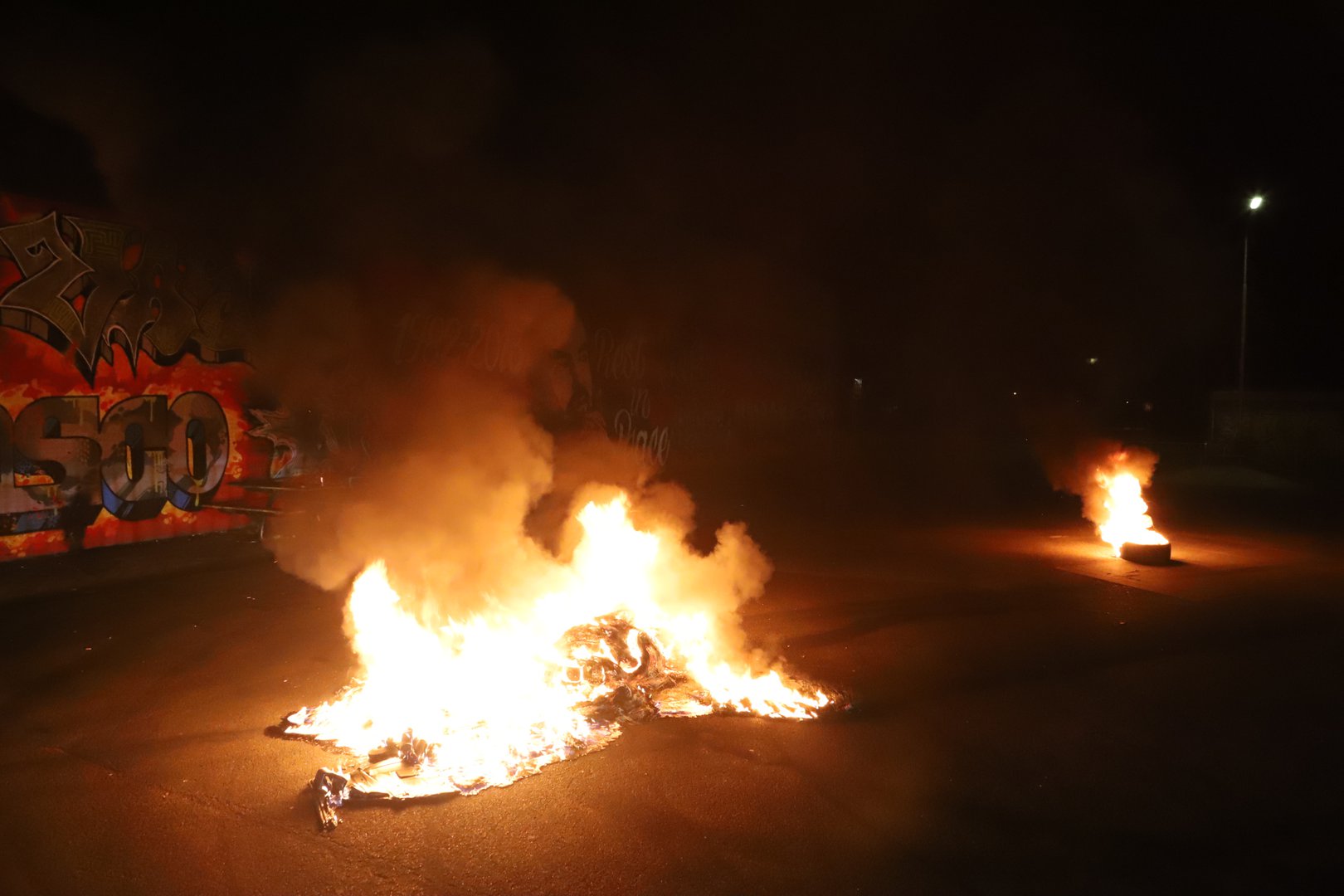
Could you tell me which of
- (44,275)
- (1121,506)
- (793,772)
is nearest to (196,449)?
(44,275)

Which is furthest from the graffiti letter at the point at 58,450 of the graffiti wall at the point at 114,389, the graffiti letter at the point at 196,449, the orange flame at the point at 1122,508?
the orange flame at the point at 1122,508

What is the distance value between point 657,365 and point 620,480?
22.0 ft

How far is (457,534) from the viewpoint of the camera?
6730 millimetres

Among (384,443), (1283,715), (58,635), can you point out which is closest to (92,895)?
(58,635)

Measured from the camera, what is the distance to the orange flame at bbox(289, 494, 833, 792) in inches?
197

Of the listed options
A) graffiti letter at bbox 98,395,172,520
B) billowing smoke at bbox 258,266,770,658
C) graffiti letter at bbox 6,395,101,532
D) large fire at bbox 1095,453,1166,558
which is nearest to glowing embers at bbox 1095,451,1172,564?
large fire at bbox 1095,453,1166,558

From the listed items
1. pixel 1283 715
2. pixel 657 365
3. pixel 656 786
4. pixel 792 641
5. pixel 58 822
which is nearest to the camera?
pixel 58 822

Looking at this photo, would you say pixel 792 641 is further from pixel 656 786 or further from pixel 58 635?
pixel 58 635

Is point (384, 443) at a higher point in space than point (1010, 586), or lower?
higher

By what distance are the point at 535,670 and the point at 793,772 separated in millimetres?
2020

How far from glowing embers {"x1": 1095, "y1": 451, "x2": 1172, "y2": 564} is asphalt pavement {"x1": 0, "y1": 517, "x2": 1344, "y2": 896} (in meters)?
2.80

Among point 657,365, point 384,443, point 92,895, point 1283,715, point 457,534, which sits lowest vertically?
point 92,895

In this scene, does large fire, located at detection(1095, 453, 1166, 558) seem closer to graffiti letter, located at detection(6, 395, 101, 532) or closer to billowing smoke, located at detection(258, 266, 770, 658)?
billowing smoke, located at detection(258, 266, 770, 658)

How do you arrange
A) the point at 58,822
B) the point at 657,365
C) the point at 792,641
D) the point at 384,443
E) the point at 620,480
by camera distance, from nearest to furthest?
the point at 58,822
the point at 792,641
the point at 384,443
the point at 620,480
the point at 657,365
